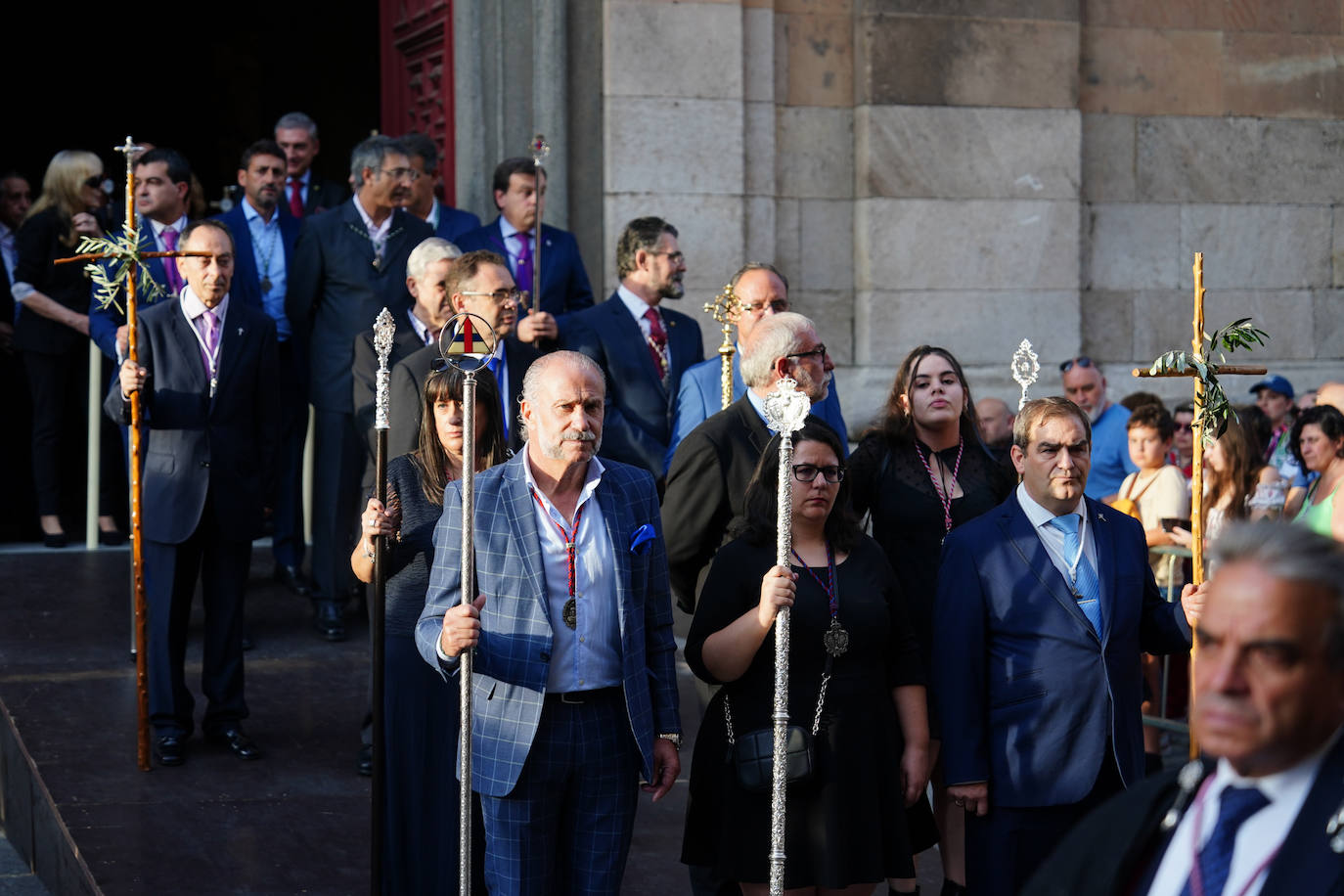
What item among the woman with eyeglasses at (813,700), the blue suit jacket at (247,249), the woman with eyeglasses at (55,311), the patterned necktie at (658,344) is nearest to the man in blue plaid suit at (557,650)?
the woman with eyeglasses at (813,700)

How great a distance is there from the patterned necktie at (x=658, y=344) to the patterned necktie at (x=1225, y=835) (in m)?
4.89

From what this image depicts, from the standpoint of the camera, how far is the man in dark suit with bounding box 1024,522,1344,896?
2494 millimetres

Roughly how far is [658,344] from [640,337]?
0.11 m

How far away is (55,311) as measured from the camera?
9.37m

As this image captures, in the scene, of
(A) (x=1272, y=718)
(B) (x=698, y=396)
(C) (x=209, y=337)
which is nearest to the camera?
(A) (x=1272, y=718)

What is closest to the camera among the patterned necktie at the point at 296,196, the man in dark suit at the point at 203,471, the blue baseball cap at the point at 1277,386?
the man in dark suit at the point at 203,471

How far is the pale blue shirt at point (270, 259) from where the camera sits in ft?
27.7

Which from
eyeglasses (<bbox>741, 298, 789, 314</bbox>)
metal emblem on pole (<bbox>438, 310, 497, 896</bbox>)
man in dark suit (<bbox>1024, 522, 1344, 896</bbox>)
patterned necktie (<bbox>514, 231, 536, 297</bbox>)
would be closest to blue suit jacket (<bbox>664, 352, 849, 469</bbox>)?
eyeglasses (<bbox>741, 298, 789, 314</bbox>)

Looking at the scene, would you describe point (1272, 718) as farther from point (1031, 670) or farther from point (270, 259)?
point (270, 259)

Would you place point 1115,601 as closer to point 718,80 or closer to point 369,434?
point 369,434

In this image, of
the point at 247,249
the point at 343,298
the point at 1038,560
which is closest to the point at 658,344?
the point at 343,298

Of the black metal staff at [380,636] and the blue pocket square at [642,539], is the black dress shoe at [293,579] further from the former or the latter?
the blue pocket square at [642,539]

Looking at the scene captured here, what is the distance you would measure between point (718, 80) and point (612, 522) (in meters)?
5.32

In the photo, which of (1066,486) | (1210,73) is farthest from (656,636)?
(1210,73)
